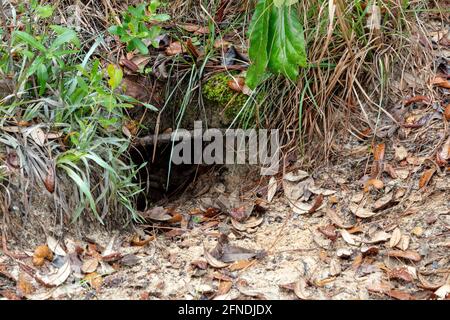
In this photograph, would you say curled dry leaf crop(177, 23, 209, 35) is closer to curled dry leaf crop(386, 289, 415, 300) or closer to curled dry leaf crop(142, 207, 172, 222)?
curled dry leaf crop(142, 207, 172, 222)

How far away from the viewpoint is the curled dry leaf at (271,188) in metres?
3.22

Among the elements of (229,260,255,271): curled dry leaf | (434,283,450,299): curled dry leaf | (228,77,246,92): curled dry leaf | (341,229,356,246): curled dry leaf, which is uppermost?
(228,77,246,92): curled dry leaf

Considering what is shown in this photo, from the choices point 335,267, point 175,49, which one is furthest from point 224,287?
point 175,49

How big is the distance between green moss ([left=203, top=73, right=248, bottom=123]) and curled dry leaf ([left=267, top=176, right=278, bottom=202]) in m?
0.44

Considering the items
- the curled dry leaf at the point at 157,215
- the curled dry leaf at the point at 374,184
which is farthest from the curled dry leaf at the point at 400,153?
the curled dry leaf at the point at 157,215

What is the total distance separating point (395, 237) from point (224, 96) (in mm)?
1238

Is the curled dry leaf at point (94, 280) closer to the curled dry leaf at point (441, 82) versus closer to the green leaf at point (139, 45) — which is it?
the green leaf at point (139, 45)

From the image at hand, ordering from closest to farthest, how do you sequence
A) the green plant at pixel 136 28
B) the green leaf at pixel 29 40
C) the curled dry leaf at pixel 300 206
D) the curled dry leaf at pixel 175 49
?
the green leaf at pixel 29 40, the curled dry leaf at pixel 300 206, the green plant at pixel 136 28, the curled dry leaf at pixel 175 49

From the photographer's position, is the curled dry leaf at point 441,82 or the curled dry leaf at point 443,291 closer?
the curled dry leaf at point 443,291

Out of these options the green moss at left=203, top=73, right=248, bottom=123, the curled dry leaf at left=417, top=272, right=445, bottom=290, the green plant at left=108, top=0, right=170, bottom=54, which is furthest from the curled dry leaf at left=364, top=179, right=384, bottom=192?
the green plant at left=108, top=0, right=170, bottom=54

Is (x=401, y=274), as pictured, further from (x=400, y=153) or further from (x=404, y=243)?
(x=400, y=153)

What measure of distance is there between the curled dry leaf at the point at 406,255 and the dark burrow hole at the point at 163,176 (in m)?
1.28

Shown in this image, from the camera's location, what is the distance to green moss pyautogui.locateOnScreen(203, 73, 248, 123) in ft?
11.3
